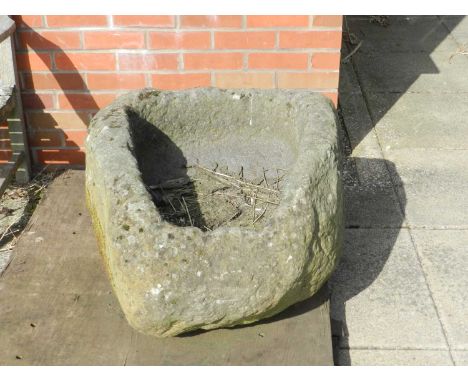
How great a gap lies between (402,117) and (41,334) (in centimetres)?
287

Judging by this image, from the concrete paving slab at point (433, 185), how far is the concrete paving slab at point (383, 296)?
9.3 inches

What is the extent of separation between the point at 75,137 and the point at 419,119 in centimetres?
223

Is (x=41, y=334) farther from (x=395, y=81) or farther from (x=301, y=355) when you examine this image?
(x=395, y=81)

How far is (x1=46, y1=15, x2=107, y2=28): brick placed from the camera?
3820 millimetres

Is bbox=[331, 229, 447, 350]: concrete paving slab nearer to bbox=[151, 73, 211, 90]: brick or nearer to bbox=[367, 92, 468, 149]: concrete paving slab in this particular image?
bbox=[367, 92, 468, 149]: concrete paving slab

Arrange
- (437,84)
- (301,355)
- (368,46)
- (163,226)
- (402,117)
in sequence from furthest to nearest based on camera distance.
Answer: (368,46)
(437,84)
(402,117)
(301,355)
(163,226)

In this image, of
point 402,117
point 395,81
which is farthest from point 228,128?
point 395,81

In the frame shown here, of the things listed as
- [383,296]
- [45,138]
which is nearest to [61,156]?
[45,138]

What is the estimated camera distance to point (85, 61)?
3938 mm

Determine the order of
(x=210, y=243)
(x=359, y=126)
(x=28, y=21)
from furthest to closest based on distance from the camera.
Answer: (x=359, y=126) → (x=28, y=21) → (x=210, y=243)

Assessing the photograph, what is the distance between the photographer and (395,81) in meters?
5.30

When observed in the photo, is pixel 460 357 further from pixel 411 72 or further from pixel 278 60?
pixel 411 72

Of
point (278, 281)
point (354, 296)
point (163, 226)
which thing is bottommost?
point (354, 296)

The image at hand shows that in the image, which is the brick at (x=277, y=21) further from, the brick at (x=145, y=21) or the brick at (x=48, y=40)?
the brick at (x=48, y=40)
